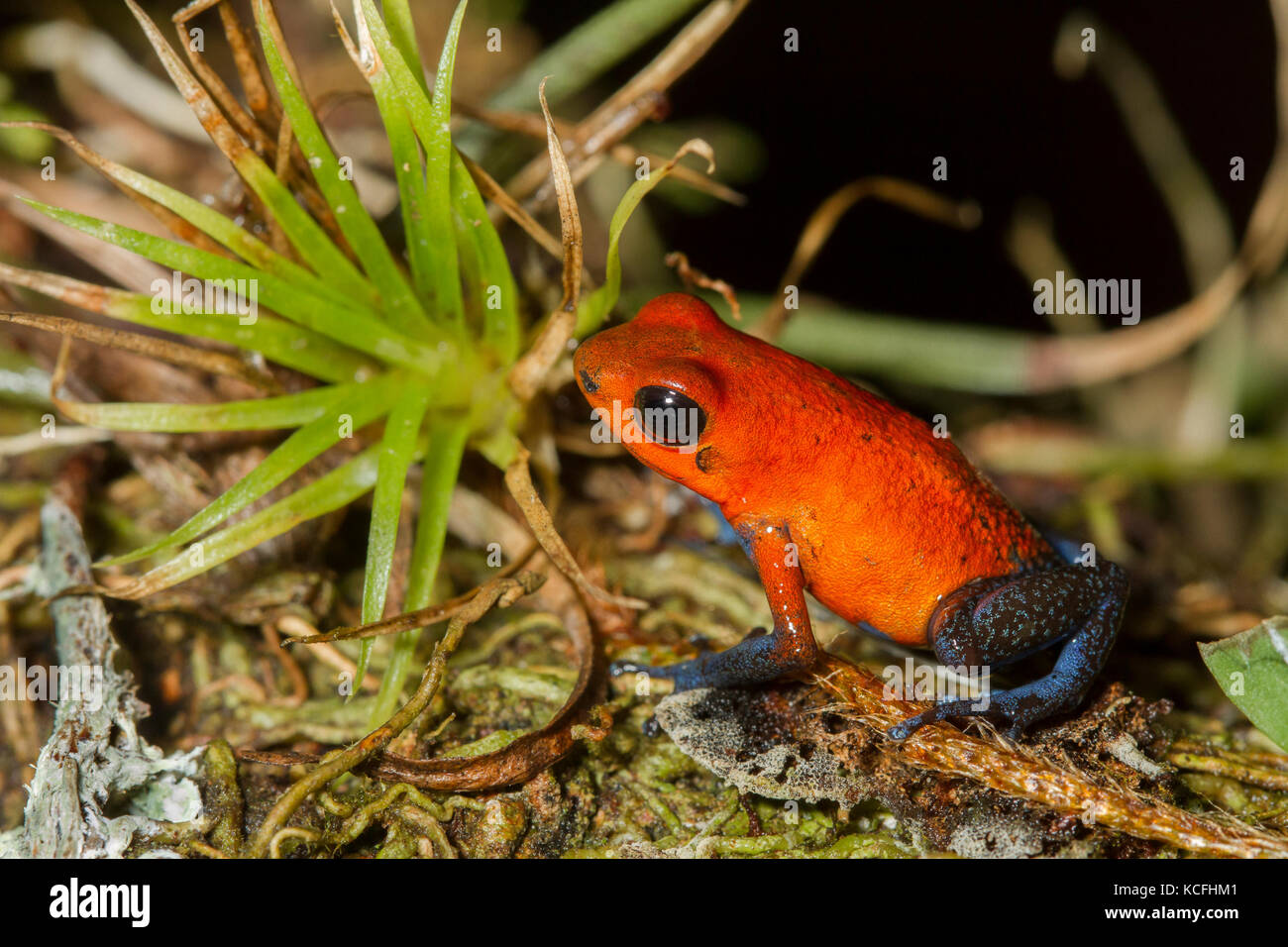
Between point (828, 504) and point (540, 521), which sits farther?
point (828, 504)

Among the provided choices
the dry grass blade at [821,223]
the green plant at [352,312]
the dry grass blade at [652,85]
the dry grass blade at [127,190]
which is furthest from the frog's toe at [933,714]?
the dry grass blade at [127,190]

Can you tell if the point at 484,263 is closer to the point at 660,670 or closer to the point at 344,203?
the point at 344,203

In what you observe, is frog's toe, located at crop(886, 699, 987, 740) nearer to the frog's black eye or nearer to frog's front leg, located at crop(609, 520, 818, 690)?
frog's front leg, located at crop(609, 520, 818, 690)

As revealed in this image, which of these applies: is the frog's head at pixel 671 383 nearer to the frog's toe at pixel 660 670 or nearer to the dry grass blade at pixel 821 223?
the frog's toe at pixel 660 670

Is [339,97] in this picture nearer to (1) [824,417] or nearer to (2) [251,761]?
(1) [824,417]

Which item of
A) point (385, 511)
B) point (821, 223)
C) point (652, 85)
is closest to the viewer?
point (385, 511)

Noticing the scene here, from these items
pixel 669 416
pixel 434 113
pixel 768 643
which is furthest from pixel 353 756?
pixel 434 113
